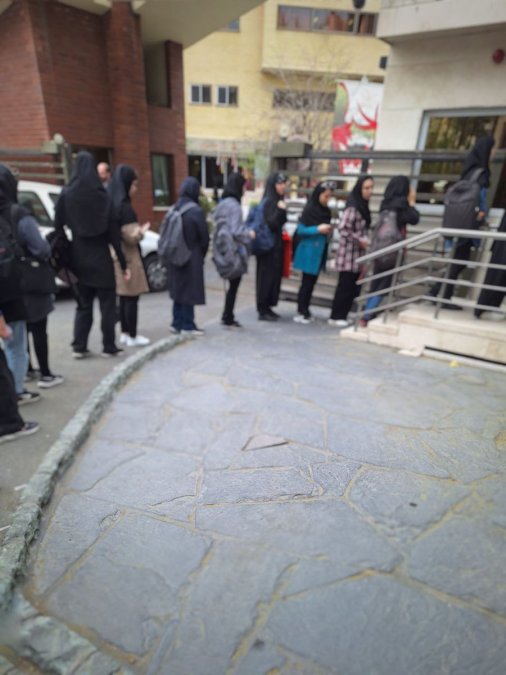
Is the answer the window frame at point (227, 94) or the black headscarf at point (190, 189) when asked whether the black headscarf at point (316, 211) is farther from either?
the window frame at point (227, 94)

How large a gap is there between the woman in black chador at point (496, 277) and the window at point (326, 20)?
24091 mm

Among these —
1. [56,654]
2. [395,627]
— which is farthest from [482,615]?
[56,654]

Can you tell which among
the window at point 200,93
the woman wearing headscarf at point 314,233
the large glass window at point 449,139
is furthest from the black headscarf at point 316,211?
the window at point 200,93

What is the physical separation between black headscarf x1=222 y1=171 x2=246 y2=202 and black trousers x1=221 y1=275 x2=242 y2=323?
3.26 ft

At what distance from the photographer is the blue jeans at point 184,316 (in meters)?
5.37

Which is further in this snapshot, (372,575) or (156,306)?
(156,306)

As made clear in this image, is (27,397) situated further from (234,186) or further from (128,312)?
(234,186)

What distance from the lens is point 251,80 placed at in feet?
79.7

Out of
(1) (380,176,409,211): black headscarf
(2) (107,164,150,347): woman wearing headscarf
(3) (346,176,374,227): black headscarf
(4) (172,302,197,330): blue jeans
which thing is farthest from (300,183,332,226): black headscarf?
(2) (107,164,150,347): woman wearing headscarf

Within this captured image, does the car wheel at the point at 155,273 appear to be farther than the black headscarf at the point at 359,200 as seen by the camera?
Yes

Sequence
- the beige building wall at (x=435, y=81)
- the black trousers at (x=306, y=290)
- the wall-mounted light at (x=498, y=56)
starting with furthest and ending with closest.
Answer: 1. the black trousers at (x=306, y=290)
2. the beige building wall at (x=435, y=81)
3. the wall-mounted light at (x=498, y=56)

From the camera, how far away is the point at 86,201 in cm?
423

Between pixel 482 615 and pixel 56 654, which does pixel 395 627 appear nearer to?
pixel 482 615

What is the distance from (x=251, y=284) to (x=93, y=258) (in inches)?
229
